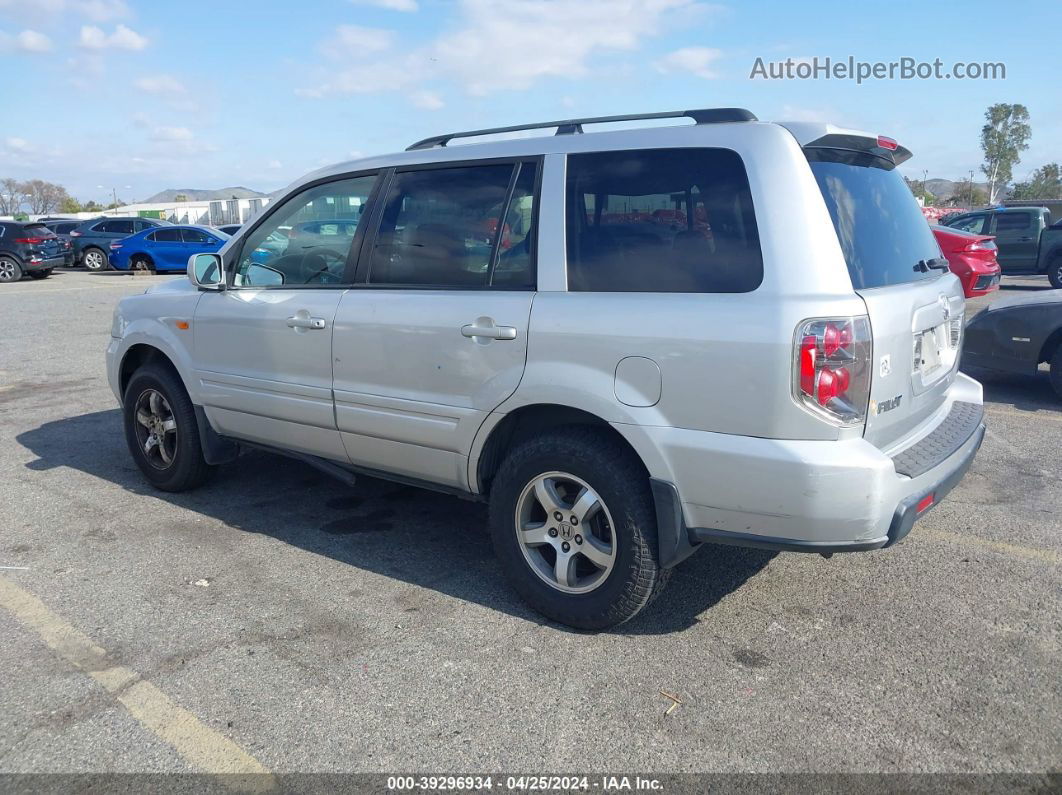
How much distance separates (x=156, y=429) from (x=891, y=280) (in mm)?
4239

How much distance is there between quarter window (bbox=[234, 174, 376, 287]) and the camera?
4.26 m

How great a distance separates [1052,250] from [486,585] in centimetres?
1911

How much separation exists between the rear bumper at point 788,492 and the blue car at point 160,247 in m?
23.0

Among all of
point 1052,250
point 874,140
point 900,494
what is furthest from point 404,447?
point 1052,250

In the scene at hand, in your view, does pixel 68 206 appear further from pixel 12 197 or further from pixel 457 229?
pixel 457 229

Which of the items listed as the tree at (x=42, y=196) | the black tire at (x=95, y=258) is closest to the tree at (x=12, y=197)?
the tree at (x=42, y=196)

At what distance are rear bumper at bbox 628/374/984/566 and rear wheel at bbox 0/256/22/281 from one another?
2325cm

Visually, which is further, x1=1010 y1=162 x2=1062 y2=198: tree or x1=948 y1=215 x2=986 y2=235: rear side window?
x1=1010 y1=162 x2=1062 y2=198: tree

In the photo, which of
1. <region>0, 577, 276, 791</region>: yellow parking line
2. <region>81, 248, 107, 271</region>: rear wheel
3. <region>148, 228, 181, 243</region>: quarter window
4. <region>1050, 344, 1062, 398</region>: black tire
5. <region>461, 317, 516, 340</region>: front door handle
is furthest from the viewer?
<region>81, 248, 107, 271</region>: rear wheel

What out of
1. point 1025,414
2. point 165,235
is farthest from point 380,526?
point 165,235

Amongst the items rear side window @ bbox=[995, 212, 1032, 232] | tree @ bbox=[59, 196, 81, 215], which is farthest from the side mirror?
tree @ bbox=[59, 196, 81, 215]

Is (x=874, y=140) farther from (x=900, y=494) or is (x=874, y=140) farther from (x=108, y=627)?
(x=108, y=627)

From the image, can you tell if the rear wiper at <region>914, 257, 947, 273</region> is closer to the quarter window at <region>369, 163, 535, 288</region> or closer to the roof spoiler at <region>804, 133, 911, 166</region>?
the roof spoiler at <region>804, 133, 911, 166</region>

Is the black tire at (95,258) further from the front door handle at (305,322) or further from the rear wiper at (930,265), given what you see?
the rear wiper at (930,265)
